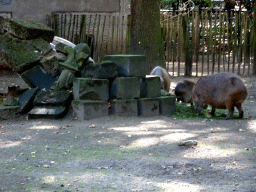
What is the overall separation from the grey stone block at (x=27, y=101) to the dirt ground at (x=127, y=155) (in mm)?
315

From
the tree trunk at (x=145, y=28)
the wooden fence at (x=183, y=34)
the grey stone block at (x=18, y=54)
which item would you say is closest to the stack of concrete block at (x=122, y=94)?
the grey stone block at (x=18, y=54)

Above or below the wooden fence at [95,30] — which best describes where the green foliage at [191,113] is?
below

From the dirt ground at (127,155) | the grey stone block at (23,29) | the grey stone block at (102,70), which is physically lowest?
the dirt ground at (127,155)

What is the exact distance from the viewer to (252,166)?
4.13 metres

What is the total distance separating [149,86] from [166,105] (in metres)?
0.48

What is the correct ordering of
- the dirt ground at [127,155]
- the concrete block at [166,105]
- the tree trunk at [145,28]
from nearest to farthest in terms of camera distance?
the dirt ground at [127,155]
the concrete block at [166,105]
the tree trunk at [145,28]

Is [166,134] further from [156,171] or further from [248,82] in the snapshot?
[248,82]

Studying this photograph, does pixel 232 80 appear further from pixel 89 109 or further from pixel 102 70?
pixel 89 109

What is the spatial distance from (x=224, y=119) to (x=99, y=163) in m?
3.03

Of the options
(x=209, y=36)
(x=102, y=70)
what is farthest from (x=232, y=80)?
(x=209, y=36)

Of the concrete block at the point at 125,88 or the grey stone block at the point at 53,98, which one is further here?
the grey stone block at the point at 53,98

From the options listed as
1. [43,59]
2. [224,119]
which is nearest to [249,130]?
[224,119]

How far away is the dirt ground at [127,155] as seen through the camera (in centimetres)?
365

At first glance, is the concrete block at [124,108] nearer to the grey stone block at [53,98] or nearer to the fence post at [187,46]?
the grey stone block at [53,98]
